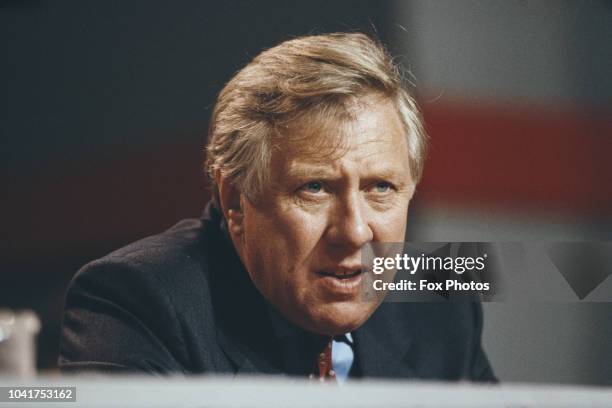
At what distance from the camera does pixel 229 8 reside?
1.72m

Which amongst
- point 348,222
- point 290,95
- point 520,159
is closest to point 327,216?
point 348,222

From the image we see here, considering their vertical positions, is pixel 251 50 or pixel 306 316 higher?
pixel 251 50

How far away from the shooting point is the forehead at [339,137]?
4.95 ft

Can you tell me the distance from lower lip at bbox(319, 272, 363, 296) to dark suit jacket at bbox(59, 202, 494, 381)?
9 cm

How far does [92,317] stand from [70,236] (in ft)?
0.88

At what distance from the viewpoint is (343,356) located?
1621mm

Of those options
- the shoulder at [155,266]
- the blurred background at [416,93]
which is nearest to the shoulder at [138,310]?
the shoulder at [155,266]

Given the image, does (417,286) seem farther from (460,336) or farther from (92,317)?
(92,317)

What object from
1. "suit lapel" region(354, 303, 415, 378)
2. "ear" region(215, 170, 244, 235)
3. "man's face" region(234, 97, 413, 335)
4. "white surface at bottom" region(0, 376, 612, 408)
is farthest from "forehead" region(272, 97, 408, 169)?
"white surface at bottom" region(0, 376, 612, 408)

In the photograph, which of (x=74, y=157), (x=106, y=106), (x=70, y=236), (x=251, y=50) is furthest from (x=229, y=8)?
(x=70, y=236)

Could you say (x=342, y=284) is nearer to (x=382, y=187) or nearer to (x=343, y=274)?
(x=343, y=274)

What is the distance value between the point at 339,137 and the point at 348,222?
170 millimetres

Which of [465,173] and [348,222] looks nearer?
[348,222]

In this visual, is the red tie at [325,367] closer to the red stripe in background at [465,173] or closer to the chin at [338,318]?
the chin at [338,318]
